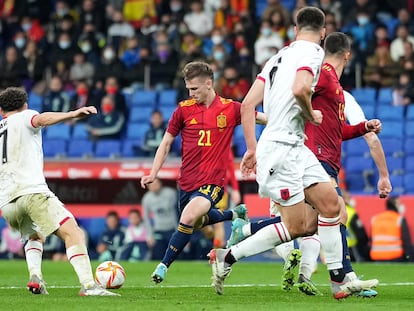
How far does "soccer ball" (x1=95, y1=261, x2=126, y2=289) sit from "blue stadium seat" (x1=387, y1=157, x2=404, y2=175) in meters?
10.4

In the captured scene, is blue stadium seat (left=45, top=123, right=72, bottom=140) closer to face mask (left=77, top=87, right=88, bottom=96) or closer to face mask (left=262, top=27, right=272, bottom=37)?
face mask (left=77, top=87, right=88, bottom=96)

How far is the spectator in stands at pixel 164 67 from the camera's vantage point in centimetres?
2539

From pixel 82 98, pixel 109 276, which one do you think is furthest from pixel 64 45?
pixel 109 276

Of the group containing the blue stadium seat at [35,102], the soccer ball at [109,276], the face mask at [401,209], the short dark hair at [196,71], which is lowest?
the face mask at [401,209]

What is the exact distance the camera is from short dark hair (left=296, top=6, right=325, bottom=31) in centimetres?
995

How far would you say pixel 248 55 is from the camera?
24406 millimetres

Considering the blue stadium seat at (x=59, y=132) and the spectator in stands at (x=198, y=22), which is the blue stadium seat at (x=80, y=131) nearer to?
the blue stadium seat at (x=59, y=132)

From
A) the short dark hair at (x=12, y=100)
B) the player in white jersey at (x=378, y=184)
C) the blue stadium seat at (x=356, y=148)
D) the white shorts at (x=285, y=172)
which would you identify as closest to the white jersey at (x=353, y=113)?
the player in white jersey at (x=378, y=184)

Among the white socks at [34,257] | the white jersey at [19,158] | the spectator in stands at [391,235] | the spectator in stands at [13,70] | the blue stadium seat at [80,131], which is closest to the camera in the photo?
the white jersey at [19,158]

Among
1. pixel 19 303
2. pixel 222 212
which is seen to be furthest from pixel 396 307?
pixel 222 212

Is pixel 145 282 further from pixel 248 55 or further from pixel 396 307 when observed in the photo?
pixel 248 55

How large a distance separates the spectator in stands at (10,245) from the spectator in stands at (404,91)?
7.80 metres

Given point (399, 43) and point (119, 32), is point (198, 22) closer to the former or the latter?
point (119, 32)

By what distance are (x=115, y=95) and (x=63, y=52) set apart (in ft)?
9.13
